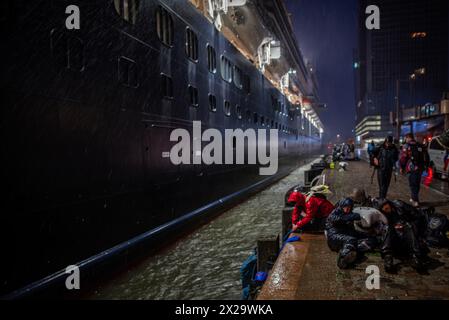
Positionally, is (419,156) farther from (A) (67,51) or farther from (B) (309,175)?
(B) (309,175)

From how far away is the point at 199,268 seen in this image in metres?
8.54

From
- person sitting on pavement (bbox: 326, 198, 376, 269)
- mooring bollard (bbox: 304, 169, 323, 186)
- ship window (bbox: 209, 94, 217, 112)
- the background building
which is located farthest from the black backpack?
the background building

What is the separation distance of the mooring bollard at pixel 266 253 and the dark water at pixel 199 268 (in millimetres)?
1210

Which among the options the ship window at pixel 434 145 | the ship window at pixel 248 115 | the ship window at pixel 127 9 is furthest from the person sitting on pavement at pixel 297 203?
the ship window at pixel 248 115

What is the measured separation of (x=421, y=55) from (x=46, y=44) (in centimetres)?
20274

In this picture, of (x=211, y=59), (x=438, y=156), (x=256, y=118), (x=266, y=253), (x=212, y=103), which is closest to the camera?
(x=266, y=253)

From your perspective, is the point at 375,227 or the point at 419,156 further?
the point at 419,156

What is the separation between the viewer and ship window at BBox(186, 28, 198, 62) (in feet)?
43.2

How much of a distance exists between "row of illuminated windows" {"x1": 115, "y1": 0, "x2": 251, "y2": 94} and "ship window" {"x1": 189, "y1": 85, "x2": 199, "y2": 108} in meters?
1.14

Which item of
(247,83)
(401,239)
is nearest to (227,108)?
(247,83)

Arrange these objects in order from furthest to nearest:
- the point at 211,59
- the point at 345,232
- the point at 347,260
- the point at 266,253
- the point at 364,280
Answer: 1. the point at 211,59
2. the point at 266,253
3. the point at 345,232
4. the point at 347,260
5. the point at 364,280

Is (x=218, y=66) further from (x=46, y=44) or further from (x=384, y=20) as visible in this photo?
(x=384, y=20)

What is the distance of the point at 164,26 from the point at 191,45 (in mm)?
2137

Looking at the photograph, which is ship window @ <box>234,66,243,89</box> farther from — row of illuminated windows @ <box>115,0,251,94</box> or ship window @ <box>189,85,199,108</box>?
ship window @ <box>189,85,199,108</box>
